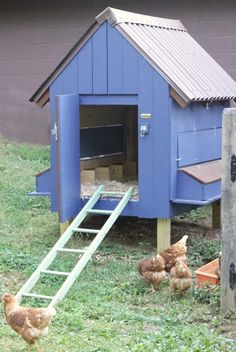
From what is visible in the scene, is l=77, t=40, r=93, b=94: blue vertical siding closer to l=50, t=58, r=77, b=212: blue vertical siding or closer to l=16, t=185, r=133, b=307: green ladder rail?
l=50, t=58, r=77, b=212: blue vertical siding

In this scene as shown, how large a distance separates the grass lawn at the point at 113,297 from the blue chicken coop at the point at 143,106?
0.53 m

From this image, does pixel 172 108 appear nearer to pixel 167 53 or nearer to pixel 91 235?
pixel 167 53

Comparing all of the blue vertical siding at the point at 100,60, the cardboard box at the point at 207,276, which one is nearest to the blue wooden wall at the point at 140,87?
the blue vertical siding at the point at 100,60

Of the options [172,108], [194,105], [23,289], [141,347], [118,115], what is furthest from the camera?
[118,115]

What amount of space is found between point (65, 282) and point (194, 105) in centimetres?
295

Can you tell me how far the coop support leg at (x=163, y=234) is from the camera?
309 inches

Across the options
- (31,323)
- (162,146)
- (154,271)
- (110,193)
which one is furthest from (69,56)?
(31,323)

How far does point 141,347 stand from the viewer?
502cm

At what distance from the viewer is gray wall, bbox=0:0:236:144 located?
12.9 m

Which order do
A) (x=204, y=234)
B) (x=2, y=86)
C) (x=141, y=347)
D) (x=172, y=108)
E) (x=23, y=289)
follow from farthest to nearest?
1. (x=2, y=86)
2. (x=204, y=234)
3. (x=172, y=108)
4. (x=23, y=289)
5. (x=141, y=347)

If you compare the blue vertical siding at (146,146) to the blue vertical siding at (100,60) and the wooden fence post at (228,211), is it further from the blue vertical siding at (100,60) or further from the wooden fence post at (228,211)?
the wooden fence post at (228,211)

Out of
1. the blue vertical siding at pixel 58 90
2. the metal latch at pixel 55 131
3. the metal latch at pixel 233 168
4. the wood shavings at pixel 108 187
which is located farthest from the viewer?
the wood shavings at pixel 108 187

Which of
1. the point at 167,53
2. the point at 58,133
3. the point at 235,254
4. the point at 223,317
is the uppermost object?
the point at 167,53

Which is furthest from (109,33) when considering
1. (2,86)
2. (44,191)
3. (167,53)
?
(2,86)
